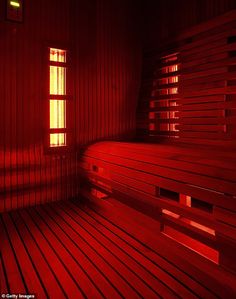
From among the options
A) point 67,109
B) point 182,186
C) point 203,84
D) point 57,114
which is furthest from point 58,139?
point 182,186

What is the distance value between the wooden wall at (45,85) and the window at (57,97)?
17 cm

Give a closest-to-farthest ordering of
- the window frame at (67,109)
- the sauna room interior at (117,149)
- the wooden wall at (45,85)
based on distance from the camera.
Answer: the sauna room interior at (117,149) → the wooden wall at (45,85) → the window frame at (67,109)

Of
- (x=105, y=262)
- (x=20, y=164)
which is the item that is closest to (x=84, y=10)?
(x=20, y=164)

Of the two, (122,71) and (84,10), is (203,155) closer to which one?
(122,71)

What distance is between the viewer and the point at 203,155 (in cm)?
314

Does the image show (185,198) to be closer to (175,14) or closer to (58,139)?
(58,139)

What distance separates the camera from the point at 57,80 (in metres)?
5.25

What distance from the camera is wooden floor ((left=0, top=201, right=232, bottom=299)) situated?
103 inches

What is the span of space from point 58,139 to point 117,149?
144 centimetres

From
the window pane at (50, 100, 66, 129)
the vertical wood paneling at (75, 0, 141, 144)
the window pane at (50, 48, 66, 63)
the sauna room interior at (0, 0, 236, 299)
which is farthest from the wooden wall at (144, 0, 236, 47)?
the window pane at (50, 100, 66, 129)

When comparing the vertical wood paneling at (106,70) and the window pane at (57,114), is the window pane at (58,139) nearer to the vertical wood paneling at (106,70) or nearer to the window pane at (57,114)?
the window pane at (57,114)

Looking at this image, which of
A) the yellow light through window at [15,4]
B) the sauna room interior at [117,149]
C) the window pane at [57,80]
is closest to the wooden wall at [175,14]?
the sauna room interior at [117,149]

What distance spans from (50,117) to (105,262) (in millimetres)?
2965

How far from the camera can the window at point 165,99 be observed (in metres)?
5.14
